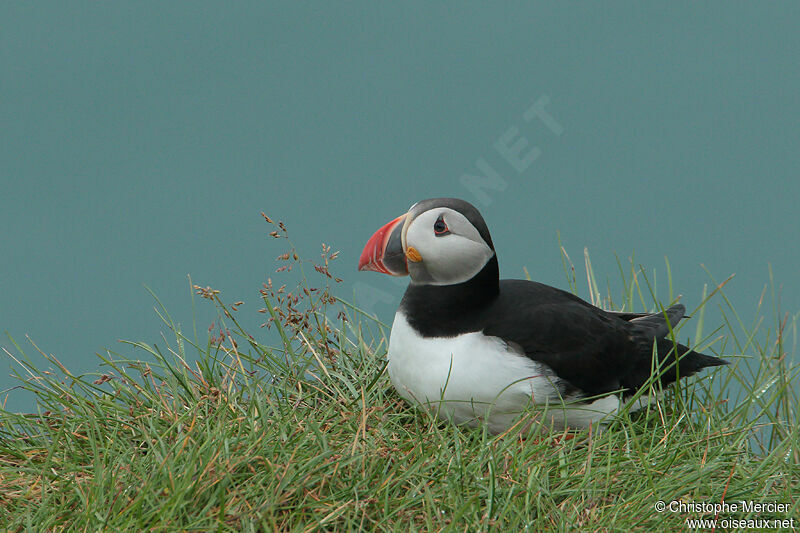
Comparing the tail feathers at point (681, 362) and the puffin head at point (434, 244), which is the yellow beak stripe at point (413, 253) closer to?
the puffin head at point (434, 244)

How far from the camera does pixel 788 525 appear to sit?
385 cm

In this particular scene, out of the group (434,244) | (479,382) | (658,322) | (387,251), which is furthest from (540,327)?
(658,322)

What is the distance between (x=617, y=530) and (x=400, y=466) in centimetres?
94

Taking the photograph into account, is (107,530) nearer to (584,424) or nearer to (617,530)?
(617,530)

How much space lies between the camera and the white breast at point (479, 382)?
440 cm

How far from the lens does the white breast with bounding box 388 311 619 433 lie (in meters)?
4.40

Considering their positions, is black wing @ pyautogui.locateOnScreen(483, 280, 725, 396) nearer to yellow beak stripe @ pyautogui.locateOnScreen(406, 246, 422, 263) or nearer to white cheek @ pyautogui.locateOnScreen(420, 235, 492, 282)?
white cheek @ pyautogui.locateOnScreen(420, 235, 492, 282)

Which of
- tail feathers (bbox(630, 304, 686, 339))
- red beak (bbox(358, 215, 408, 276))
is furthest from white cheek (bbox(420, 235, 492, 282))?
tail feathers (bbox(630, 304, 686, 339))

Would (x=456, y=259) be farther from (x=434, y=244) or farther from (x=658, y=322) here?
(x=658, y=322)

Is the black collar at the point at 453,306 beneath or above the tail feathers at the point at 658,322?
above

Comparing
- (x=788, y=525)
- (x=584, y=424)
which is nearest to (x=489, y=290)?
(x=584, y=424)

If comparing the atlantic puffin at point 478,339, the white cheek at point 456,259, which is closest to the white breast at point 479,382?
the atlantic puffin at point 478,339

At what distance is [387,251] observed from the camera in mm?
4512

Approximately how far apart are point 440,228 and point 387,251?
293 millimetres
